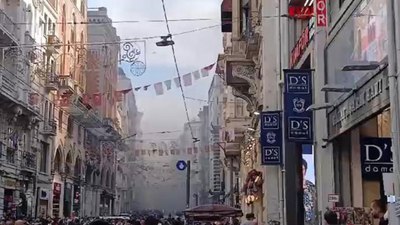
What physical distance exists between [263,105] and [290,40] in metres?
4.12

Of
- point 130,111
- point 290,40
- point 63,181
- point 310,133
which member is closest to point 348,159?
point 310,133

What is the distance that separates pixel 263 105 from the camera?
26.8m

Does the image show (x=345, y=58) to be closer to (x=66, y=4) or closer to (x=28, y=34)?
(x=28, y=34)

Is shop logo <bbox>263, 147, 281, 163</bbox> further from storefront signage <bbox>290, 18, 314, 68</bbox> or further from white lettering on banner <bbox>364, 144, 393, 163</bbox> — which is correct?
white lettering on banner <bbox>364, 144, 393, 163</bbox>

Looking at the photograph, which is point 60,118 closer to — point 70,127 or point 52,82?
point 70,127

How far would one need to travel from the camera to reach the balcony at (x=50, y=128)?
45.9 m

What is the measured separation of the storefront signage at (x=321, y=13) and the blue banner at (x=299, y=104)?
1206 millimetres

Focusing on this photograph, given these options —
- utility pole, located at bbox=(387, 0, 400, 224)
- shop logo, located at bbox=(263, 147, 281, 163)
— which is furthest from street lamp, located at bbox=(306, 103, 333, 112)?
shop logo, located at bbox=(263, 147, 281, 163)

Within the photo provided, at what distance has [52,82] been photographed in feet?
155

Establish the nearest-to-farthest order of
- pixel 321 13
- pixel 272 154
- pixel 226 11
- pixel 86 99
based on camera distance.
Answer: pixel 321 13, pixel 272 154, pixel 226 11, pixel 86 99

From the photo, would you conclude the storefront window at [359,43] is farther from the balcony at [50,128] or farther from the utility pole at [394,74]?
the balcony at [50,128]

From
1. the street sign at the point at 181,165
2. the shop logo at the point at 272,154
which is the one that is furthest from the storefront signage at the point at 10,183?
the shop logo at the point at 272,154

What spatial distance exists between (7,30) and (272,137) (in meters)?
16.6

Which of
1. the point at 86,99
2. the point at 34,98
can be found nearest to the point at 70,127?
the point at 86,99
